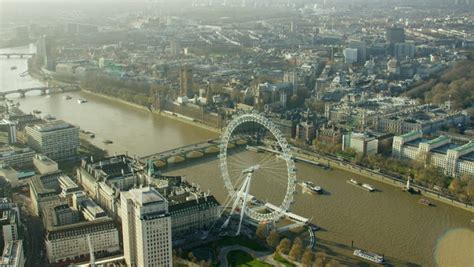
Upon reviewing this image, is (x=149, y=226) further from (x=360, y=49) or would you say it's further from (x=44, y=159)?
(x=360, y=49)

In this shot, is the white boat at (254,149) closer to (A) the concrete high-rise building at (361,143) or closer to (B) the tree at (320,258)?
(A) the concrete high-rise building at (361,143)

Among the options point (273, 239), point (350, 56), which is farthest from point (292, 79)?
point (273, 239)

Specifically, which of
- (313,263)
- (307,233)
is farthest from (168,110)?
(313,263)

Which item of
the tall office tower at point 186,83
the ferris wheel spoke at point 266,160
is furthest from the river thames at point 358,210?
the tall office tower at point 186,83

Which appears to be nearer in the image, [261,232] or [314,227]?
[261,232]

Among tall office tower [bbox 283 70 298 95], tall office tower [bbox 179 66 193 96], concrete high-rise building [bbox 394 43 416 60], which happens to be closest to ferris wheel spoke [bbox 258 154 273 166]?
tall office tower [bbox 179 66 193 96]

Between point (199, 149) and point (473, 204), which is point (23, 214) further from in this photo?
point (473, 204)
